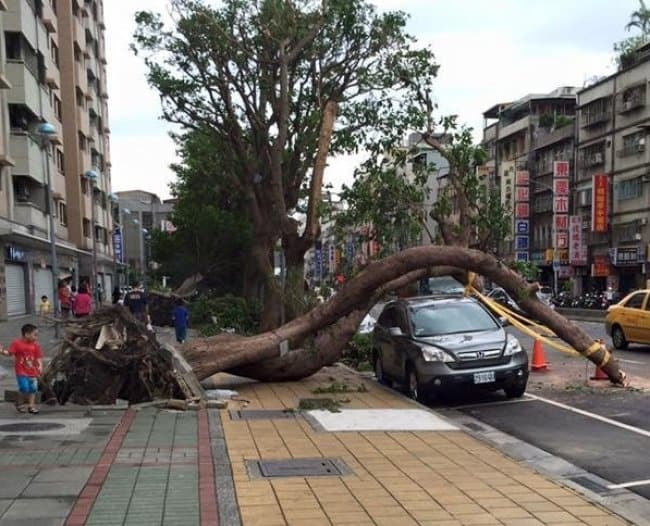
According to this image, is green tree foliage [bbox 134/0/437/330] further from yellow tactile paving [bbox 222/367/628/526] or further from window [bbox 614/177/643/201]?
window [bbox 614/177/643/201]

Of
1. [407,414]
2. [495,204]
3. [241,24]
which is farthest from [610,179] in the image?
[407,414]

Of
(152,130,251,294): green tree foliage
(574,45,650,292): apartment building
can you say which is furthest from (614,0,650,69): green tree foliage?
(152,130,251,294): green tree foliage

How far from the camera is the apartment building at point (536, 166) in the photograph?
180ft

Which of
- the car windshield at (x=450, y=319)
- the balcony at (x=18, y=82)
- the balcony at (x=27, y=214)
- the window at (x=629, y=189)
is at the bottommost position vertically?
the car windshield at (x=450, y=319)

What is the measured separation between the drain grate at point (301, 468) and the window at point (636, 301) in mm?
13943

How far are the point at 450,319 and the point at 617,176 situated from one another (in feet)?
121

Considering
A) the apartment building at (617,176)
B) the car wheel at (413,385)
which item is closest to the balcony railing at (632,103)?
the apartment building at (617,176)

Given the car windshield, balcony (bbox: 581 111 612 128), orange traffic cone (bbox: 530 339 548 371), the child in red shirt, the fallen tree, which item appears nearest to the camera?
the child in red shirt

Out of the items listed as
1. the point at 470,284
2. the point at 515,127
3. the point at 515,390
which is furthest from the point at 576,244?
the point at 515,390

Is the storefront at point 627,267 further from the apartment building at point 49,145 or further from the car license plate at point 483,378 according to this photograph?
the car license plate at point 483,378

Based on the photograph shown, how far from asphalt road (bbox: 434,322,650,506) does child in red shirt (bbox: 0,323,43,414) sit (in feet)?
19.5

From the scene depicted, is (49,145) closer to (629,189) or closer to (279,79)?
(279,79)

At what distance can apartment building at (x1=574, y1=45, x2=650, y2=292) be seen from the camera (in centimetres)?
4247

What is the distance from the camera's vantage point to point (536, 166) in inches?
2301
